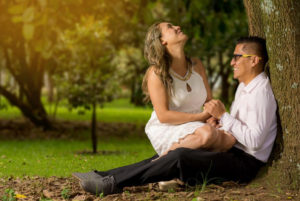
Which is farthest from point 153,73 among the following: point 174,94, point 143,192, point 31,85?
point 31,85

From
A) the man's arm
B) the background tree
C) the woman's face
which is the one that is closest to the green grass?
the background tree

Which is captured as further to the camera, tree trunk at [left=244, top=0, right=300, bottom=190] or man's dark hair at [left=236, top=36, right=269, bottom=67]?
man's dark hair at [left=236, top=36, right=269, bottom=67]

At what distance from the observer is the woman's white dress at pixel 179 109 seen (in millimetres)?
5555

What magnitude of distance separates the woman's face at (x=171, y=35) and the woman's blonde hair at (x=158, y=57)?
0.05m

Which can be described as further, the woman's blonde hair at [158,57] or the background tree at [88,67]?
the background tree at [88,67]

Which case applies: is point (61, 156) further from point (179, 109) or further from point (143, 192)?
point (179, 109)

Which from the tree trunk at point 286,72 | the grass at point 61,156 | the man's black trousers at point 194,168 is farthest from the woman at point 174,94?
the grass at point 61,156

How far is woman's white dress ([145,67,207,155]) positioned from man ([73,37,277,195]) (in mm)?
263

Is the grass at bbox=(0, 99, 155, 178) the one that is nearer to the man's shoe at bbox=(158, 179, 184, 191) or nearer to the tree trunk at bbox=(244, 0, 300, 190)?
the man's shoe at bbox=(158, 179, 184, 191)

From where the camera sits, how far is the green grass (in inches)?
300

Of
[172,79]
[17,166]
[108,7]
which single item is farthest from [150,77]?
[108,7]

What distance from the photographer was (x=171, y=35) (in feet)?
18.8

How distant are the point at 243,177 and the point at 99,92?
6.36 m

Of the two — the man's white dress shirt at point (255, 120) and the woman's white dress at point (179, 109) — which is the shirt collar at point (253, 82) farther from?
the woman's white dress at point (179, 109)
